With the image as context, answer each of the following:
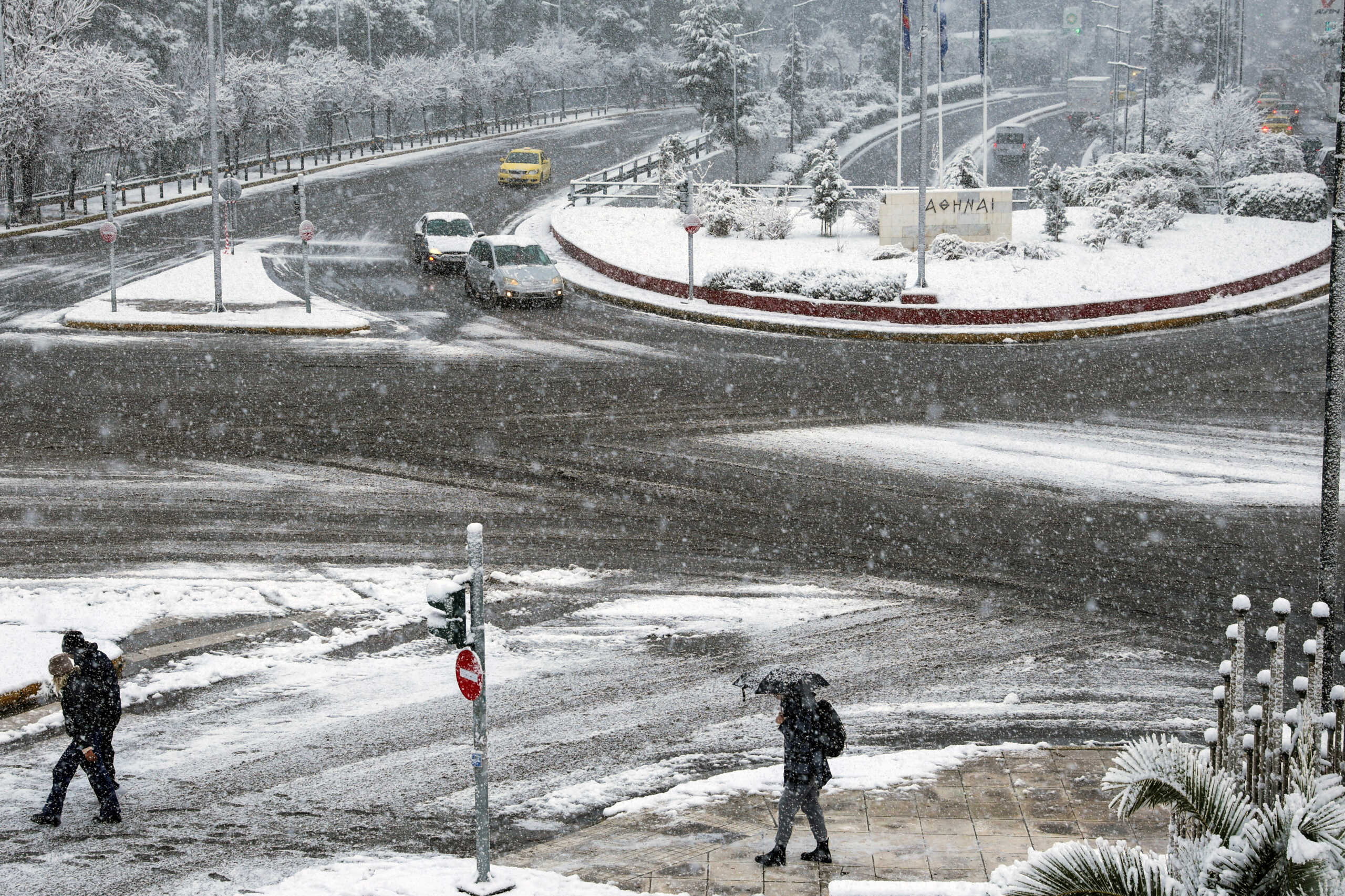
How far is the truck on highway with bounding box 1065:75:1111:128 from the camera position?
300ft

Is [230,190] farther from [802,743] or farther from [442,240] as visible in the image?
[802,743]

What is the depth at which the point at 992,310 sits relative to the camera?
87.9ft

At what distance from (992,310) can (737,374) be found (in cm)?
716

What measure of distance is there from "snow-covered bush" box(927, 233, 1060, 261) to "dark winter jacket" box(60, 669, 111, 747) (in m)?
26.3

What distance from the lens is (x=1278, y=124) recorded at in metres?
72.4

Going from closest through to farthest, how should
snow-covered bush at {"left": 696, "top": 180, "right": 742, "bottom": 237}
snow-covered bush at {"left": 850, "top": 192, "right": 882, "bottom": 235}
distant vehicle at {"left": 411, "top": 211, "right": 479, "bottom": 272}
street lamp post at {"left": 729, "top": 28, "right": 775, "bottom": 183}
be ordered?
distant vehicle at {"left": 411, "top": 211, "right": 479, "bottom": 272} → snow-covered bush at {"left": 850, "top": 192, "right": 882, "bottom": 235} → snow-covered bush at {"left": 696, "top": 180, "right": 742, "bottom": 237} → street lamp post at {"left": 729, "top": 28, "right": 775, "bottom": 183}

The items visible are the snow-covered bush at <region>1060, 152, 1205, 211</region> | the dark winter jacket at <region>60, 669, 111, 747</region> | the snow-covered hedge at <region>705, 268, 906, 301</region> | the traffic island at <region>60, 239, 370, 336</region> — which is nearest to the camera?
the dark winter jacket at <region>60, 669, 111, 747</region>

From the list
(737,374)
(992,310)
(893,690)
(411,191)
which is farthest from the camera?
(411,191)

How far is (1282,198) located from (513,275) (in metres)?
22.9

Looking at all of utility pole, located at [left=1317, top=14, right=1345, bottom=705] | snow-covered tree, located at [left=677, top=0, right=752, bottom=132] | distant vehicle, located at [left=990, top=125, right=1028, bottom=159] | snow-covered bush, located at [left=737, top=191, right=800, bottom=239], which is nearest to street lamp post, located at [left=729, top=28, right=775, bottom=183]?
snow-covered tree, located at [left=677, top=0, right=752, bottom=132]

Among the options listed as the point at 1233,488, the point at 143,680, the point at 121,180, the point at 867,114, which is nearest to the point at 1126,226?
the point at 1233,488

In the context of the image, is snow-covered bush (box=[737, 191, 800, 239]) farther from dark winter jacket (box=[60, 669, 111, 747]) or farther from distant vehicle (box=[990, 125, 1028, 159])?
distant vehicle (box=[990, 125, 1028, 159])

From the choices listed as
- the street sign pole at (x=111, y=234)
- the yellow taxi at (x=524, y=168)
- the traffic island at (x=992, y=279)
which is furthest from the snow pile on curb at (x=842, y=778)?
the yellow taxi at (x=524, y=168)

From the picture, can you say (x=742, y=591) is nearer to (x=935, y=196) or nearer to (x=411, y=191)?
(x=935, y=196)
